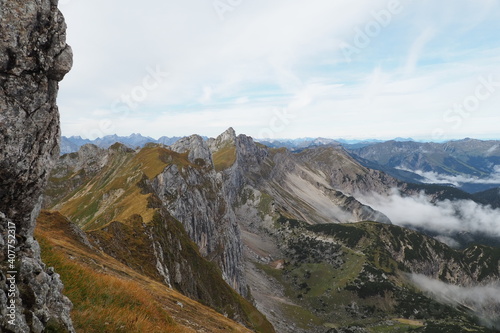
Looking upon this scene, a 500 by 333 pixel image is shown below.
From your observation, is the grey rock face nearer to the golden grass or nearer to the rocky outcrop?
the rocky outcrop

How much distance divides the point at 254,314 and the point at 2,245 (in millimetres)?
84681

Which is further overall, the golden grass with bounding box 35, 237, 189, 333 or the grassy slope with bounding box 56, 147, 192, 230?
the grassy slope with bounding box 56, 147, 192, 230

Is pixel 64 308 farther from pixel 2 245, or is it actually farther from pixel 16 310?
pixel 2 245

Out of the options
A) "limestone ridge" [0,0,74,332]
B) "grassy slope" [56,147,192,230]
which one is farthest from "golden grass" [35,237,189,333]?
"grassy slope" [56,147,192,230]

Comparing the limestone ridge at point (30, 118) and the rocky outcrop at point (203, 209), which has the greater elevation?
the limestone ridge at point (30, 118)

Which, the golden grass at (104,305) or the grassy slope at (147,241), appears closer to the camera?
the golden grass at (104,305)

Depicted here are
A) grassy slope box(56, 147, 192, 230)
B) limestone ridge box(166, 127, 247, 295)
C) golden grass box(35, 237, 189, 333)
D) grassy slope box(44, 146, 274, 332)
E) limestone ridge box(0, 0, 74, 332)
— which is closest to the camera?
limestone ridge box(0, 0, 74, 332)

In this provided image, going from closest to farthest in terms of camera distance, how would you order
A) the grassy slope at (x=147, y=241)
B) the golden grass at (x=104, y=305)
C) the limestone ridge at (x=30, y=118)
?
the limestone ridge at (x=30, y=118)
the golden grass at (x=104, y=305)
the grassy slope at (x=147, y=241)

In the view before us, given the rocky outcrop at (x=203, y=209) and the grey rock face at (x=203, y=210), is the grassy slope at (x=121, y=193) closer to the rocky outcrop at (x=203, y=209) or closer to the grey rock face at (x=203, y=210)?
the rocky outcrop at (x=203, y=209)

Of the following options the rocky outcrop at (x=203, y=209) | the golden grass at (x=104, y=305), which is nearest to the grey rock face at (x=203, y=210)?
the rocky outcrop at (x=203, y=209)

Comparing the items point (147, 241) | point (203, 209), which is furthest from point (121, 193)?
point (147, 241)

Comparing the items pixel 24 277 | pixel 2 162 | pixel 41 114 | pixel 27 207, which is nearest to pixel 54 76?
pixel 41 114

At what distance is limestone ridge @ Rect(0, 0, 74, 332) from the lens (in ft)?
34.8

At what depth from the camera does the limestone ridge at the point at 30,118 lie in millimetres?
10602
